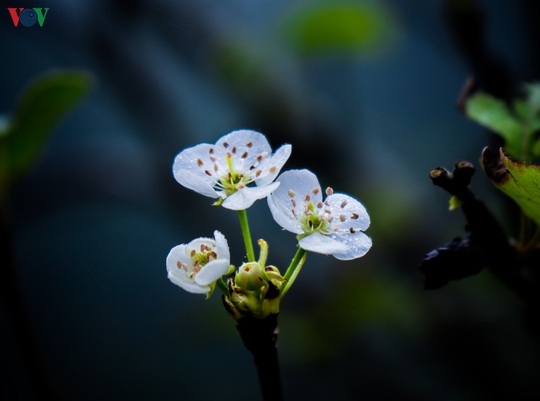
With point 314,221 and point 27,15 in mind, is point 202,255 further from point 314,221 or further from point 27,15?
point 27,15

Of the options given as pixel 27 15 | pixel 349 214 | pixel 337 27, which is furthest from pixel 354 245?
pixel 337 27

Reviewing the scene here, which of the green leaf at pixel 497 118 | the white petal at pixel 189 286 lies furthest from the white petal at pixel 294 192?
the green leaf at pixel 497 118

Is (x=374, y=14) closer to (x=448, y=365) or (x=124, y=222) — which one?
(x=448, y=365)

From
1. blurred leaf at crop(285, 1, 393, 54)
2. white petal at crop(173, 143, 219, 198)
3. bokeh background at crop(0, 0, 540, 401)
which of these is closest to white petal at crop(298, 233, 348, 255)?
white petal at crop(173, 143, 219, 198)

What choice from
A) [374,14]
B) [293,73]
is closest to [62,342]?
[293,73]

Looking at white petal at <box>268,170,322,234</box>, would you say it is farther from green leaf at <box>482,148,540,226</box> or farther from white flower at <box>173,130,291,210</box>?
green leaf at <box>482,148,540,226</box>
